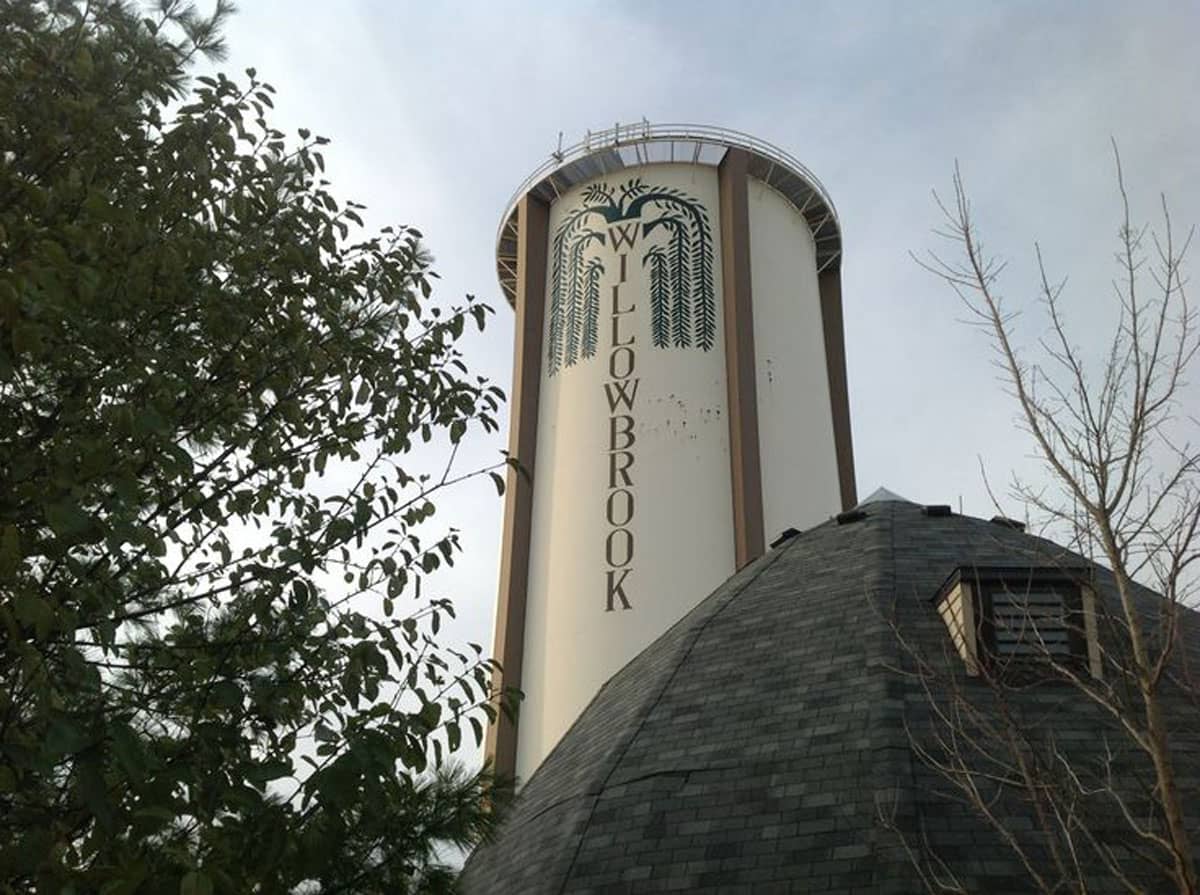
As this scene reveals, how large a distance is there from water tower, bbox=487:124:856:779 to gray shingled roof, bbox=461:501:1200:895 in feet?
41.1

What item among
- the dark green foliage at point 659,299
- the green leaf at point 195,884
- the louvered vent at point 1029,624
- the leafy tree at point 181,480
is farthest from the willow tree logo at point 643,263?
the green leaf at point 195,884

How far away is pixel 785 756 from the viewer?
11797 millimetres

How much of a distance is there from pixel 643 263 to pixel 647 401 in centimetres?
418

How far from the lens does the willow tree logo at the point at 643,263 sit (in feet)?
105

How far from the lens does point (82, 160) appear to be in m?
7.38

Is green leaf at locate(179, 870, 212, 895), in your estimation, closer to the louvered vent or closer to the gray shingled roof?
the gray shingled roof

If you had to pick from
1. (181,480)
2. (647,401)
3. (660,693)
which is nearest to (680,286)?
(647,401)

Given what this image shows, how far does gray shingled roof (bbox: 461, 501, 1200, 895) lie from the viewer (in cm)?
1047

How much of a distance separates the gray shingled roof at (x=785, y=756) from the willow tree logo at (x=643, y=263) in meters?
16.5

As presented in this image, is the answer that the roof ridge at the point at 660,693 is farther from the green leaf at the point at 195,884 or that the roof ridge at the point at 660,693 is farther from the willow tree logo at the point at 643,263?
the willow tree logo at the point at 643,263

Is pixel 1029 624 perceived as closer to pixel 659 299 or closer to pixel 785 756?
pixel 785 756

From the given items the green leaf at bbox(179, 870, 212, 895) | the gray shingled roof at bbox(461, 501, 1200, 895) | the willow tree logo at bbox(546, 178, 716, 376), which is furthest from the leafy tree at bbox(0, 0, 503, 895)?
the willow tree logo at bbox(546, 178, 716, 376)

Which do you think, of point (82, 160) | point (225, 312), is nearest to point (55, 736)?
point (225, 312)

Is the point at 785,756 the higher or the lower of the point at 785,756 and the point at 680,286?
the lower
